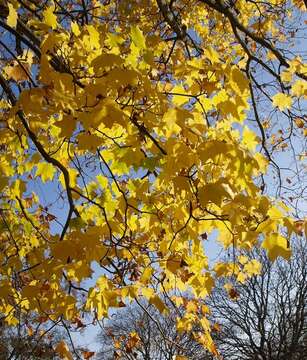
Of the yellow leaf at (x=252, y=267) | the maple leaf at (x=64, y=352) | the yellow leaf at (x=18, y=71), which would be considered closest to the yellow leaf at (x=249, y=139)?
the yellow leaf at (x=18, y=71)

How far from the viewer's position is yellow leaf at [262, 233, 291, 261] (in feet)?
7.24

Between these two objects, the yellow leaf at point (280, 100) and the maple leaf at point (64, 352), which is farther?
the yellow leaf at point (280, 100)

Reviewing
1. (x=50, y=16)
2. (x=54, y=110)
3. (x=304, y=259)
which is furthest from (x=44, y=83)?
(x=304, y=259)

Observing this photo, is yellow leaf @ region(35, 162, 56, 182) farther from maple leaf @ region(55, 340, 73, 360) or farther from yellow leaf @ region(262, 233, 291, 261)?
yellow leaf @ region(262, 233, 291, 261)

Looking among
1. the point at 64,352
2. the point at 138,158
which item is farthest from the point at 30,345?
the point at 138,158

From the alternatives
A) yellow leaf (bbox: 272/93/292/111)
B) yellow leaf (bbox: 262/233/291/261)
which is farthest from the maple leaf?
yellow leaf (bbox: 272/93/292/111)

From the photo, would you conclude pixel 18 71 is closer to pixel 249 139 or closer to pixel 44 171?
pixel 44 171

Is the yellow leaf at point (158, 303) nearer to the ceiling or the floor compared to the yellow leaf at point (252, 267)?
nearer to the floor

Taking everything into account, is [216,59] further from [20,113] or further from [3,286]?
[3,286]

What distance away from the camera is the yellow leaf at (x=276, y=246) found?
2207 millimetres

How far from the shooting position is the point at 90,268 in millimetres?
2637

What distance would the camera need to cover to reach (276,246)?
7.30 feet

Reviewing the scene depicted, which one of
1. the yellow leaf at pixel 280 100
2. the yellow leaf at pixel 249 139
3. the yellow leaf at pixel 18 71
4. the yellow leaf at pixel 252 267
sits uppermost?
the yellow leaf at pixel 280 100

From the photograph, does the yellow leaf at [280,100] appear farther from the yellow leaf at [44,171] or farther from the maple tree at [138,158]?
the yellow leaf at [44,171]
